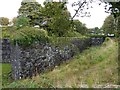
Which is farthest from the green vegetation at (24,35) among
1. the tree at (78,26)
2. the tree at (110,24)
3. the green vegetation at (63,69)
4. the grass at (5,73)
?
the tree at (110,24)

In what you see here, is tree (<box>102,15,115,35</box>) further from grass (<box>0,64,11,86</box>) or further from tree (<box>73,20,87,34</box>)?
grass (<box>0,64,11,86</box>)

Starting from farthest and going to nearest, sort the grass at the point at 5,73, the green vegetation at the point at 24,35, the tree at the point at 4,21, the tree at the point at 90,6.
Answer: the tree at the point at 4,21 < the green vegetation at the point at 24,35 < the grass at the point at 5,73 < the tree at the point at 90,6

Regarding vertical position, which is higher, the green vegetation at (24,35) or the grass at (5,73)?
the green vegetation at (24,35)

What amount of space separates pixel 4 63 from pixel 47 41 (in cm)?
145

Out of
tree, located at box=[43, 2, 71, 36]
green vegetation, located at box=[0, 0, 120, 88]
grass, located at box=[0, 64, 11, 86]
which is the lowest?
grass, located at box=[0, 64, 11, 86]

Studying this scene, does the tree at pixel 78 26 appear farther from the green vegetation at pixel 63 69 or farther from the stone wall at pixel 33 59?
the stone wall at pixel 33 59

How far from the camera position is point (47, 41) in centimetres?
848

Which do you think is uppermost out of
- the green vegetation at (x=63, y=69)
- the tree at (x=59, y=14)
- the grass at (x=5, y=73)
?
the tree at (x=59, y=14)

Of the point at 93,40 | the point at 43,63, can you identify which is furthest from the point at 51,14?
the point at 93,40

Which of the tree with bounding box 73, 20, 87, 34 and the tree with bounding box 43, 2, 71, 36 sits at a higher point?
the tree with bounding box 43, 2, 71, 36

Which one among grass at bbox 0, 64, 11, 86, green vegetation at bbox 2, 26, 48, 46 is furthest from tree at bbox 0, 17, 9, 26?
grass at bbox 0, 64, 11, 86

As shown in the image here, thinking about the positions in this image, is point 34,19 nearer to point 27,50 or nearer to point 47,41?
point 47,41

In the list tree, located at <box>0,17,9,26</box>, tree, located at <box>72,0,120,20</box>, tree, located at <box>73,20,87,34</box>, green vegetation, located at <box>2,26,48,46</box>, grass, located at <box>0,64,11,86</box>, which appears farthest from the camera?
tree, located at <box>0,17,9,26</box>

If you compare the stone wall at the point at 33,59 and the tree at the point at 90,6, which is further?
the stone wall at the point at 33,59
